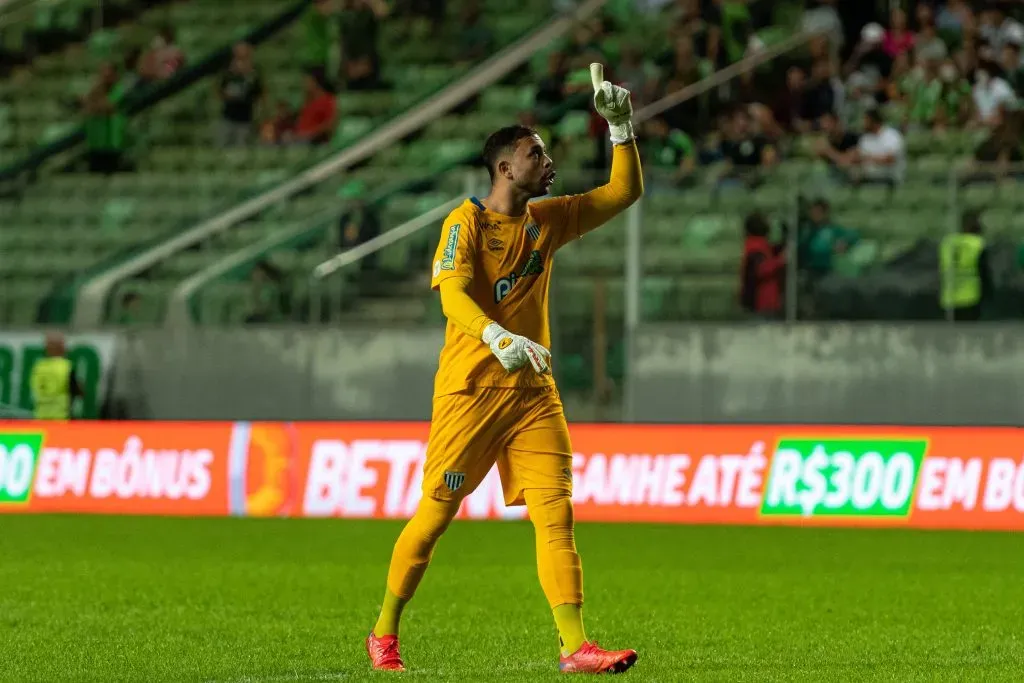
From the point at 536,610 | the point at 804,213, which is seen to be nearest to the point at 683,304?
the point at 804,213

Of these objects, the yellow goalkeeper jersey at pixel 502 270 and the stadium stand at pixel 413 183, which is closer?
the yellow goalkeeper jersey at pixel 502 270

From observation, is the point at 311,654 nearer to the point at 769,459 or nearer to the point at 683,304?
the point at 769,459

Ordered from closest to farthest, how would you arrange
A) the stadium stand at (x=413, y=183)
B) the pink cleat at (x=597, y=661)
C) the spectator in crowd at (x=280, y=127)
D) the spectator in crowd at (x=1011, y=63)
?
the pink cleat at (x=597, y=661), the stadium stand at (x=413, y=183), the spectator in crowd at (x=1011, y=63), the spectator in crowd at (x=280, y=127)

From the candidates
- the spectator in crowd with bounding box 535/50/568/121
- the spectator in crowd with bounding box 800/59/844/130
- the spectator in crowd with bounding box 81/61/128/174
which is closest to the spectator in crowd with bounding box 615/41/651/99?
the spectator in crowd with bounding box 535/50/568/121

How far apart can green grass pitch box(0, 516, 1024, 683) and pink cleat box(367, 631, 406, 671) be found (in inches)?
4.5

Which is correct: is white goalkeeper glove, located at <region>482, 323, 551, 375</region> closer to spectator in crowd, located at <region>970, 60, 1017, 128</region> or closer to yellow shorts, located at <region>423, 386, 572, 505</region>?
yellow shorts, located at <region>423, 386, 572, 505</region>

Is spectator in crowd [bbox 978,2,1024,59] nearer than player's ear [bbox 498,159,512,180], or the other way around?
player's ear [bbox 498,159,512,180]

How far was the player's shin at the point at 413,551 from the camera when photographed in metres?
7.98

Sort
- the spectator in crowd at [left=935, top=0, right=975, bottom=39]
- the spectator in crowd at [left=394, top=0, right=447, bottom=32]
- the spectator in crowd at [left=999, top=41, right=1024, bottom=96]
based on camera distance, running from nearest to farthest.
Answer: the spectator in crowd at [left=999, top=41, right=1024, bottom=96], the spectator in crowd at [left=935, top=0, right=975, bottom=39], the spectator in crowd at [left=394, top=0, right=447, bottom=32]

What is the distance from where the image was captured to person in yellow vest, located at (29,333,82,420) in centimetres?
2178

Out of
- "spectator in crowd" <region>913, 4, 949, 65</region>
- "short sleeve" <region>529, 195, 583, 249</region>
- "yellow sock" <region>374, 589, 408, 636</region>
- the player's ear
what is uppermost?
"spectator in crowd" <region>913, 4, 949, 65</region>

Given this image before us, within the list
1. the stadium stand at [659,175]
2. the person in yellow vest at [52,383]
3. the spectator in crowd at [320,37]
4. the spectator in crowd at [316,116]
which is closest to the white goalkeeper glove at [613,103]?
the stadium stand at [659,175]

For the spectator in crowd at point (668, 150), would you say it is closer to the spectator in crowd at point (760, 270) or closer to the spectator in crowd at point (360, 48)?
the spectator in crowd at point (760, 270)

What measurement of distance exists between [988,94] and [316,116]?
838cm
